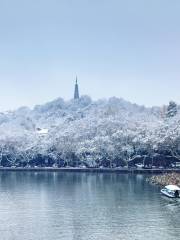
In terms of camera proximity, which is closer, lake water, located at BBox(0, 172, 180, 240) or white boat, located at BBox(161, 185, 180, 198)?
lake water, located at BBox(0, 172, 180, 240)

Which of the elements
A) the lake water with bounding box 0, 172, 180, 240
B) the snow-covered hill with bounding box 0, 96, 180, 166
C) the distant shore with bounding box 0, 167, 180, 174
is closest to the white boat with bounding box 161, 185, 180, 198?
the lake water with bounding box 0, 172, 180, 240

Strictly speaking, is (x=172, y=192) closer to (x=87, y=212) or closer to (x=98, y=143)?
(x=87, y=212)

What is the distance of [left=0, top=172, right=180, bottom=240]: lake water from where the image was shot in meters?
43.6

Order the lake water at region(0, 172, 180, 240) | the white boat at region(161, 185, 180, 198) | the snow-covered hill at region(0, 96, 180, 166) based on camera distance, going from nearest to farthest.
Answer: the lake water at region(0, 172, 180, 240) → the white boat at region(161, 185, 180, 198) → the snow-covered hill at region(0, 96, 180, 166)

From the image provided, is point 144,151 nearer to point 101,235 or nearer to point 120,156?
point 120,156

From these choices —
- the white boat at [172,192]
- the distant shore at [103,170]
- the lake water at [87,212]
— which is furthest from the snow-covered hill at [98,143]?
the white boat at [172,192]

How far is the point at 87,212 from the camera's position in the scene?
53.8 metres

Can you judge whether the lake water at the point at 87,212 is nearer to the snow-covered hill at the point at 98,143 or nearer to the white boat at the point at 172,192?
the white boat at the point at 172,192

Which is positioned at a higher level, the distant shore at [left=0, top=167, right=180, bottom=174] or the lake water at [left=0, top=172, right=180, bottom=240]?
the distant shore at [left=0, top=167, right=180, bottom=174]

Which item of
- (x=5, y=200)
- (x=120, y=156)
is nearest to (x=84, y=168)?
(x=120, y=156)

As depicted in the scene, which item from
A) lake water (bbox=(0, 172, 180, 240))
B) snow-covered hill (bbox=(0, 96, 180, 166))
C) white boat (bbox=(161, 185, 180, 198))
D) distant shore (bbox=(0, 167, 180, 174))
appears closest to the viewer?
lake water (bbox=(0, 172, 180, 240))

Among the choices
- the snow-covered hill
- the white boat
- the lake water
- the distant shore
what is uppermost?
the snow-covered hill

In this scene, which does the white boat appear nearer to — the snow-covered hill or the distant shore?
the distant shore

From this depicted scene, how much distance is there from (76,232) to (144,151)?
68.5 metres
